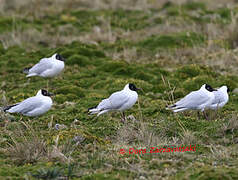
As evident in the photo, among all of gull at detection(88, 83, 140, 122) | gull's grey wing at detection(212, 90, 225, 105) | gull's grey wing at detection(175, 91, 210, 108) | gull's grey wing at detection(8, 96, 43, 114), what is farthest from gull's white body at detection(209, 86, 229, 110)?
gull's grey wing at detection(8, 96, 43, 114)

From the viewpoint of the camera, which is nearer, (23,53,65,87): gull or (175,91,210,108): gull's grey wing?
(175,91,210,108): gull's grey wing

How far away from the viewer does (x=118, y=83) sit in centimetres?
1307

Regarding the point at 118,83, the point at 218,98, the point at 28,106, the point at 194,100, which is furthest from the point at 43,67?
the point at 218,98

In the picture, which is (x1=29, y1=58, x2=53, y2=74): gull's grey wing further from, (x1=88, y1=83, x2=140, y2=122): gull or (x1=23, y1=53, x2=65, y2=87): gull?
(x1=88, y1=83, x2=140, y2=122): gull

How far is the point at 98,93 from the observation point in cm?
1242

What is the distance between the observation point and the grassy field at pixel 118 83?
683 centimetres

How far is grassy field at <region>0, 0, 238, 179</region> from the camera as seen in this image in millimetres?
6832

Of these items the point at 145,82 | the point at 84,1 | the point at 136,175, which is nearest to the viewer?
the point at 136,175

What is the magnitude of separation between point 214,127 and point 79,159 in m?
2.77

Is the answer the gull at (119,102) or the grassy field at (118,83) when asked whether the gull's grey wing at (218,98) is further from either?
the gull at (119,102)

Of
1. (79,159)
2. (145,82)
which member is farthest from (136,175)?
(145,82)

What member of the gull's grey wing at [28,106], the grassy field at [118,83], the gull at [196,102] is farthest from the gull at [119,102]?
the gull's grey wing at [28,106]

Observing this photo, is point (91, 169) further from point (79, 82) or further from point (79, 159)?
point (79, 82)

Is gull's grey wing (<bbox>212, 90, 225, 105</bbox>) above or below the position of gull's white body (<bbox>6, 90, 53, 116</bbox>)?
below
